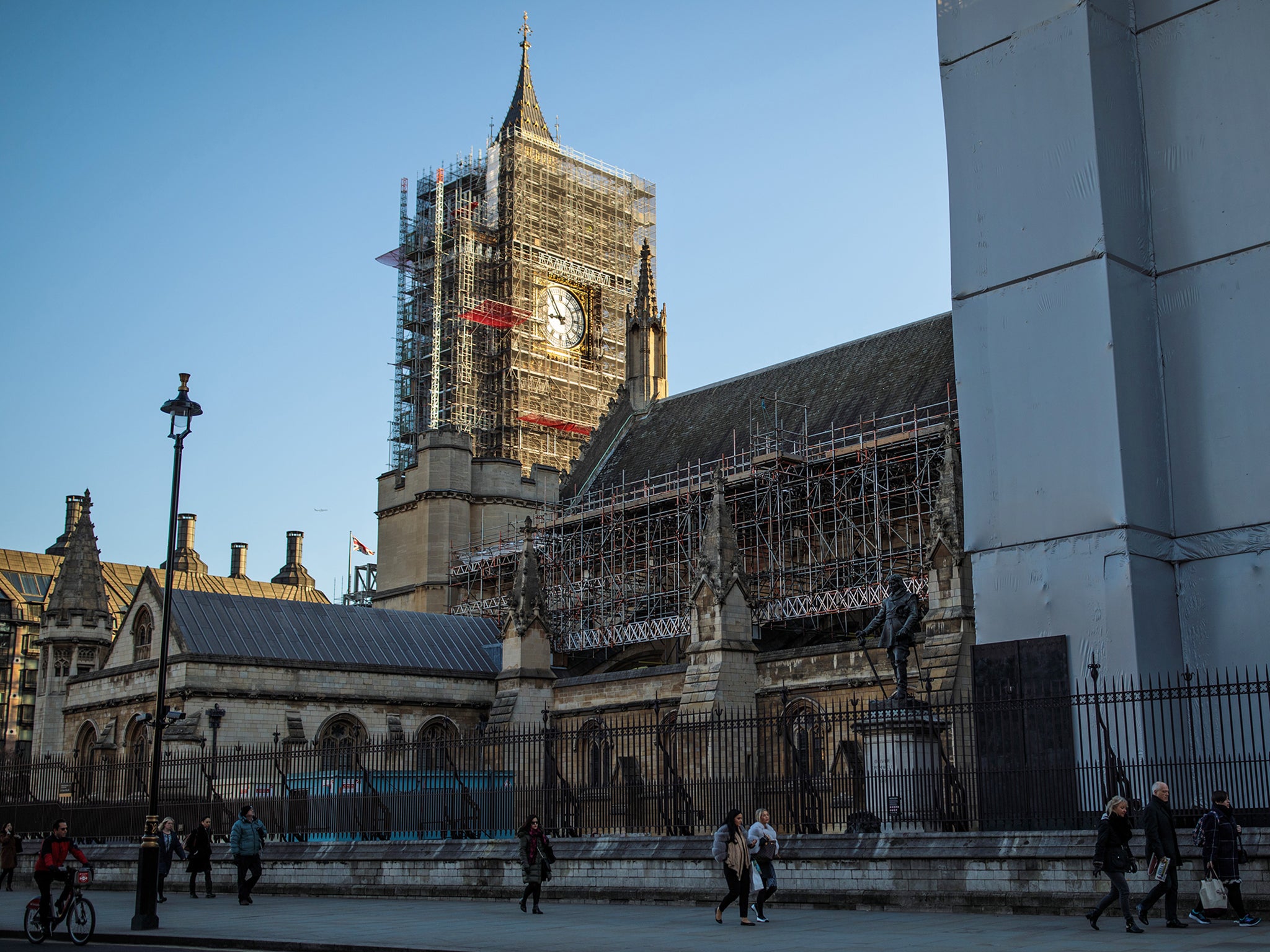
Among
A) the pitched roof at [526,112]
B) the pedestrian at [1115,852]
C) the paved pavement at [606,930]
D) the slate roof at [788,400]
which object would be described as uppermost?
the pitched roof at [526,112]

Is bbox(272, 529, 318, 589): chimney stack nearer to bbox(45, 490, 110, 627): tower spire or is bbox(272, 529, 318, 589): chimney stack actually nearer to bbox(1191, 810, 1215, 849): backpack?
bbox(45, 490, 110, 627): tower spire

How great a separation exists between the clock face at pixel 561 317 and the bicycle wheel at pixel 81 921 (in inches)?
1873

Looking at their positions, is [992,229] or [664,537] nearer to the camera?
[992,229]

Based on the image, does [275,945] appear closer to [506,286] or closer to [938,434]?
[938,434]

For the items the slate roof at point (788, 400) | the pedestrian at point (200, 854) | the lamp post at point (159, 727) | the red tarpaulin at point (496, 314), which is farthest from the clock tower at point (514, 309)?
the lamp post at point (159, 727)

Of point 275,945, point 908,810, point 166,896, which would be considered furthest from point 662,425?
point 275,945

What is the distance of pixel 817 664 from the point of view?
30578 mm

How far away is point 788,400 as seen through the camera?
42.8 meters

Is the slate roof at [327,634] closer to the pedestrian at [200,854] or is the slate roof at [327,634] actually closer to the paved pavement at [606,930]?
the pedestrian at [200,854]

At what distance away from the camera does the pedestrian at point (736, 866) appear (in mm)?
15203

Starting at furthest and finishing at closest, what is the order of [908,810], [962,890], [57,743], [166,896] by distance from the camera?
[57,743]
[166,896]
[908,810]
[962,890]

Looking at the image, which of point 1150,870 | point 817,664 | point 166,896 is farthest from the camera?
point 817,664

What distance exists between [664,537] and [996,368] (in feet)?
72.4

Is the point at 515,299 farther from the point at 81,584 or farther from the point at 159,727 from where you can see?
the point at 159,727
